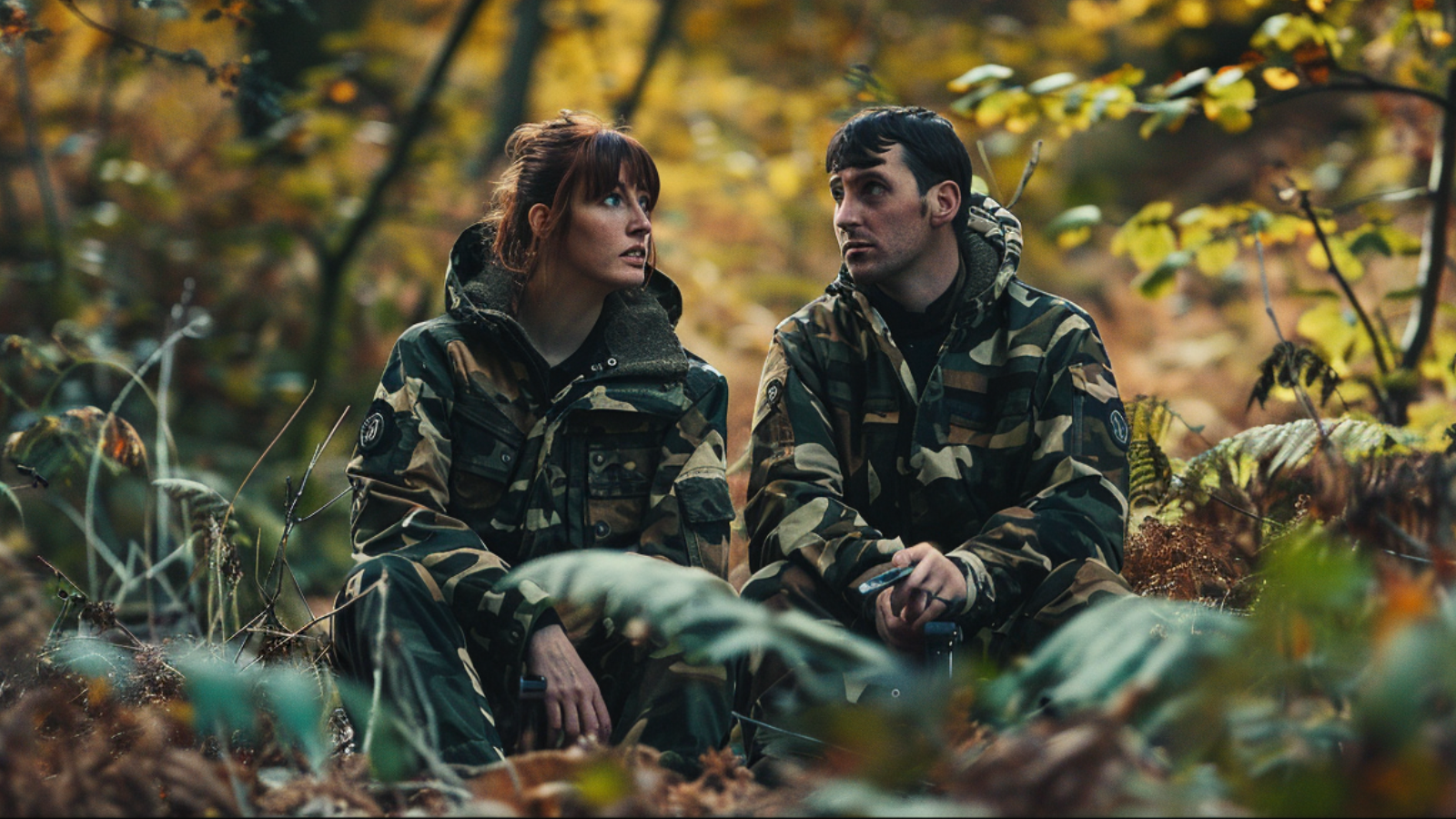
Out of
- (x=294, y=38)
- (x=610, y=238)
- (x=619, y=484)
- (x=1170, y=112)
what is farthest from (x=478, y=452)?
(x=294, y=38)

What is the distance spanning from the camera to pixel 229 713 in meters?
1.47

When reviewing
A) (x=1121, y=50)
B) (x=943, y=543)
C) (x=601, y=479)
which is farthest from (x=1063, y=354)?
(x=1121, y=50)

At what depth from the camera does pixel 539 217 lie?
3439mm

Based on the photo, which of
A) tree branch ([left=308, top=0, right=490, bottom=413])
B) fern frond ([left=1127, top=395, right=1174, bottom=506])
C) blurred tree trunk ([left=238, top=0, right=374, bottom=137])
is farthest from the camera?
blurred tree trunk ([left=238, top=0, right=374, bottom=137])

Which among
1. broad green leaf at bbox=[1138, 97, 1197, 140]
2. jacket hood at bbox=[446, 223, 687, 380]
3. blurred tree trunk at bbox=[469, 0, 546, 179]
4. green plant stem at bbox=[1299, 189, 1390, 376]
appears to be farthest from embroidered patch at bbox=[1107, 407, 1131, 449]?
blurred tree trunk at bbox=[469, 0, 546, 179]

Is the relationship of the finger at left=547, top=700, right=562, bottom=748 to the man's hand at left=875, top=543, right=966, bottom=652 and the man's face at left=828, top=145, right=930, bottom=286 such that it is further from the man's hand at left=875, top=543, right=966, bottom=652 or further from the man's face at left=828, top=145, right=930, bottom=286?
the man's face at left=828, top=145, right=930, bottom=286

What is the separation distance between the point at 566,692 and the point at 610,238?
124cm

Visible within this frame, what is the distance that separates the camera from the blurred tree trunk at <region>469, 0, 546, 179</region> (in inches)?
365

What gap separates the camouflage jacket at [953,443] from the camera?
119 inches

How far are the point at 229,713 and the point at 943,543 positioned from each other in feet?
7.22

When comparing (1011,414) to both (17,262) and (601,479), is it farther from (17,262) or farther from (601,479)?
(17,262)

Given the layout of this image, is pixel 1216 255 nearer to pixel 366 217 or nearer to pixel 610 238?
pixel 610 238

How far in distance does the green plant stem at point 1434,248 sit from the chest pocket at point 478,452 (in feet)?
11.4

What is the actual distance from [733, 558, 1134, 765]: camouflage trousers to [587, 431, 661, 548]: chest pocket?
1.23ft
